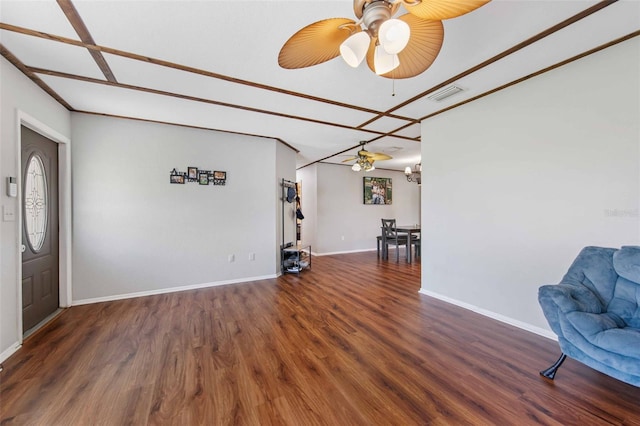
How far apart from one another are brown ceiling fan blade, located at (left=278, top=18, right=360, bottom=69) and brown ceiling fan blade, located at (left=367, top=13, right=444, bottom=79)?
232 mm

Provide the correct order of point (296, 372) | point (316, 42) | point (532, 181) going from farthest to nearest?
point (532, 181) < point (296, 372) < point (316, 42)

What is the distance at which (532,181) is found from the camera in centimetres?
256

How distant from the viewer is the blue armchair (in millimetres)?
1479

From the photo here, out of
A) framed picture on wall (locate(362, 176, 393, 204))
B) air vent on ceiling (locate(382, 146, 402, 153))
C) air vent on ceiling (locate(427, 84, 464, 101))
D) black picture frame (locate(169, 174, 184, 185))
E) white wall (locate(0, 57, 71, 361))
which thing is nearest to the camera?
white wall (locate(0, 57, 71, 361))

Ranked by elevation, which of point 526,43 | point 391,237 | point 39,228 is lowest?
point 391,237

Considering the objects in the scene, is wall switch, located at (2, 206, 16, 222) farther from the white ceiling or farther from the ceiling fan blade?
the ceiling fan blade

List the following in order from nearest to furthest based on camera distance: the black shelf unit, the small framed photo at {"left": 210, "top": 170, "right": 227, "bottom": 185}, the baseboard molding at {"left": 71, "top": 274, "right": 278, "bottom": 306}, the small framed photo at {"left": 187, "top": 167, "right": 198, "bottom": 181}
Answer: the baseboard molding at {"left": 71, "top": 274, "right": 278, "bottom": 306} → the small framed photo at {"left": 187, "top": 167, "right": 198, "bottom": 181} → the small framed photo at {"left": 210, "top": 170, "right": 227, "bottom": 185} → the black shelf unit

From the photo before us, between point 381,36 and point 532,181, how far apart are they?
2.41 m

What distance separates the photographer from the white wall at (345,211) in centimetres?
703

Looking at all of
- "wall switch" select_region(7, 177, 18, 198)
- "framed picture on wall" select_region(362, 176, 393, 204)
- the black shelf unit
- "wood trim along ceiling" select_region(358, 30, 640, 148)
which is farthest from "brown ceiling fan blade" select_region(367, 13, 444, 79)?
"framed picture on wall" select_region(362, 176, 393, 204)

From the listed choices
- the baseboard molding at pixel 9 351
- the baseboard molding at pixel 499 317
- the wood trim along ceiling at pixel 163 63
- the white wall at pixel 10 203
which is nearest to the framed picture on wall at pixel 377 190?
the baseboard molding at pixel 499 317

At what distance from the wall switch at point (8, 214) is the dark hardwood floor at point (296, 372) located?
1.20m

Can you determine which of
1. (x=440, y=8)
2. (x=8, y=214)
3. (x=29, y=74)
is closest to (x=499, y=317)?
(x=440, y=8)

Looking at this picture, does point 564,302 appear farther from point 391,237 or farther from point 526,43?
point 391,237
